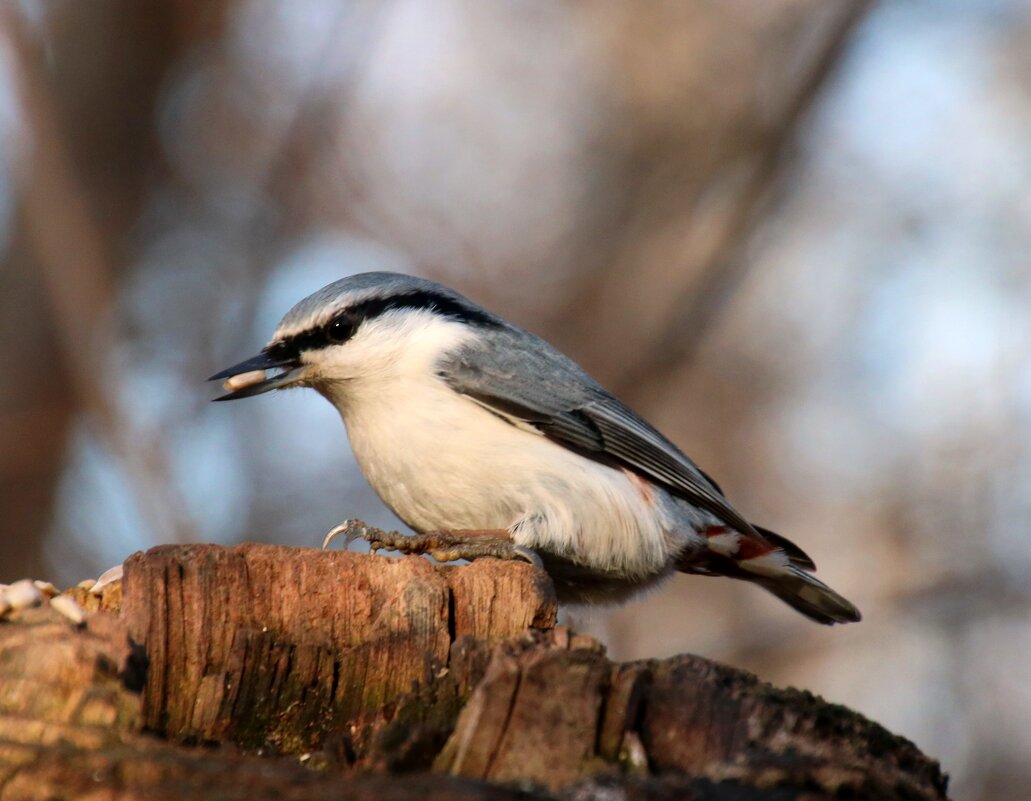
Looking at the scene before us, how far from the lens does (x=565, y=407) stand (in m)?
3.56

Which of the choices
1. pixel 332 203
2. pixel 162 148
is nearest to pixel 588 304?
pixel 332 203

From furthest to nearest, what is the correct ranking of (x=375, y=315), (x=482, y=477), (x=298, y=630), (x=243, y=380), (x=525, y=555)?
(x=375, y=315) < (x=243, y=380) < (x=482, y=477) < (x=525, y=555) < (x=298, y=630)

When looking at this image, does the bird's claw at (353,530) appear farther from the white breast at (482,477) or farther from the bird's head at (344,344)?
the bird's head at (344,344)

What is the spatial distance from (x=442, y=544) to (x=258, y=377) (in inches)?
32.0

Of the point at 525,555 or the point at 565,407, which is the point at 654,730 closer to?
the point at 525,555

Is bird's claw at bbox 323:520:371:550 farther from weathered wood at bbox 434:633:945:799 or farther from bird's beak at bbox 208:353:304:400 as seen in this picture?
weathered wood at bbox 434:633:945:799

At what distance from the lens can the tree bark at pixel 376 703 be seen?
154 cm

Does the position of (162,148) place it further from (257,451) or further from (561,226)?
(561,226)

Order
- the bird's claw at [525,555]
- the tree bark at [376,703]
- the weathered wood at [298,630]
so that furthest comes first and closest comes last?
1. the bird's claw at [525,555]
2. the weathered wood at [298,630]
3. the tree bark at [376,703]

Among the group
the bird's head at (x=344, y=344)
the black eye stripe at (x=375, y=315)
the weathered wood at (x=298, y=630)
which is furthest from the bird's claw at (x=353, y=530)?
the weathered wood at (x=298, y=630)

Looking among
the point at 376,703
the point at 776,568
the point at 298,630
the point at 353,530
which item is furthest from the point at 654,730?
the point at 776,568

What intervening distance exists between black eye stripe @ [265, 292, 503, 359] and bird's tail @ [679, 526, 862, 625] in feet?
3.38

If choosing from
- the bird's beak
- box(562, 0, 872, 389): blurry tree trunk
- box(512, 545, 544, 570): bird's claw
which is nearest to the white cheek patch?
the bird's beak

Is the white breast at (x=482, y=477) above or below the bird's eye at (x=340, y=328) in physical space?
below
